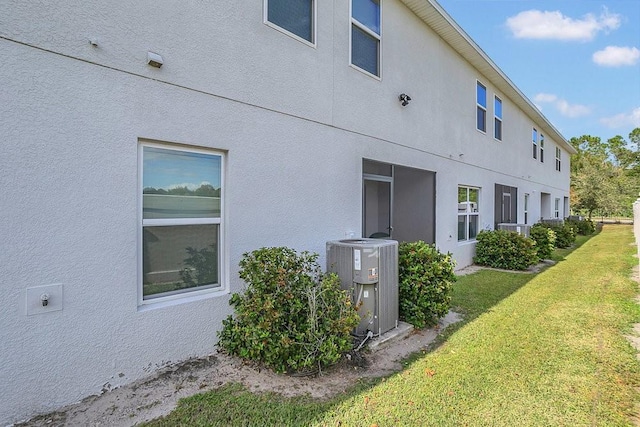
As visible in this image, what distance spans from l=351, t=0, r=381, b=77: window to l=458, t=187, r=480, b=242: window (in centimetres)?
498

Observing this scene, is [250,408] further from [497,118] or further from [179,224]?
[497,118]

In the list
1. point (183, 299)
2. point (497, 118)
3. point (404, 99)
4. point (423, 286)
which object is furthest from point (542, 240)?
point (183, 299)

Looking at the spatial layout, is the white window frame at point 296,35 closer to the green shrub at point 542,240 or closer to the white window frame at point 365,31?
the white window frame at point 365,31

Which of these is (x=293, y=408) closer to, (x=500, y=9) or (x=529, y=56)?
(x=500, y=9)

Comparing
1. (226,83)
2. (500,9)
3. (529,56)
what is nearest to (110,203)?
(226,83)

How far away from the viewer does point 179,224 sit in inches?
148

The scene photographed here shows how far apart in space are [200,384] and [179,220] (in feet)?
5.67

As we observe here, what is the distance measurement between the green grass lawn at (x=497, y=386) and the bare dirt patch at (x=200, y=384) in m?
0.16

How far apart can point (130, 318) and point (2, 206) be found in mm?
1429

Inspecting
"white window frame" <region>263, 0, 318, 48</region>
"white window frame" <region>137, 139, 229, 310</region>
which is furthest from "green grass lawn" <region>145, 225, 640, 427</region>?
"white window frame" <region>263, 0, 318, 48</region>

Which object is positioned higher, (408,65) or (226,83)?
(408,65)

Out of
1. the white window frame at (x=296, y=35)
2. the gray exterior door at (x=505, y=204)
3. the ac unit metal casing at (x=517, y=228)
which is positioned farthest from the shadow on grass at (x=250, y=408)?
the gray exterior door at (x=505, y=204)

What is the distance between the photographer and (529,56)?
59.0 ft

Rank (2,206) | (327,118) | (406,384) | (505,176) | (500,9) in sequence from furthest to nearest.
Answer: (505,176) < (500,9) < (327,118) < (406,384) < (2,206)
